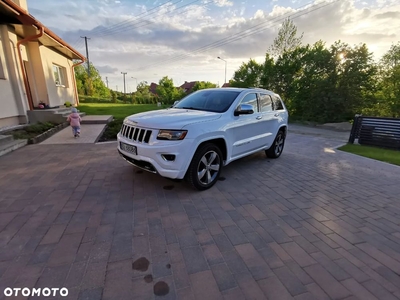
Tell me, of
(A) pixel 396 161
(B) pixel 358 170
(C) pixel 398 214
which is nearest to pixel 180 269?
(C) pixel 398 214

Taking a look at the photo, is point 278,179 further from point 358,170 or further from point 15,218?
point 15,218

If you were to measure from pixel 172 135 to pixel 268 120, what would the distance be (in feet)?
9.25

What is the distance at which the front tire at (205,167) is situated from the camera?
338cm

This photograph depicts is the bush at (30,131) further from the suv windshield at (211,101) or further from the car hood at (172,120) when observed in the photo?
the suv windshield at (211,101)

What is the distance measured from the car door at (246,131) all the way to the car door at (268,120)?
0.21 meters

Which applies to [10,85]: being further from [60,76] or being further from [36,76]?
[60,76]

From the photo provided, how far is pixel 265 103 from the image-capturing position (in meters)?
5.07

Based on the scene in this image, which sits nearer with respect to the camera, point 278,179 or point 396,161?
point 278,179

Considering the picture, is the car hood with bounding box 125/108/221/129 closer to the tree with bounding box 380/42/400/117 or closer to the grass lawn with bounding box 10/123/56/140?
the grass lawn with bounding box 10/123/56/140

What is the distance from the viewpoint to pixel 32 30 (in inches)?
341

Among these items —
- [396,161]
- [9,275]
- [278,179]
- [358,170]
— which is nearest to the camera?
[9,275]

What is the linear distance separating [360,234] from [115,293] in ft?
9.31

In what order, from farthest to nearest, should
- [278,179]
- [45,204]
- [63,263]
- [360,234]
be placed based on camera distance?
[278,179] → [45,204] → [360,234] → [63,263]

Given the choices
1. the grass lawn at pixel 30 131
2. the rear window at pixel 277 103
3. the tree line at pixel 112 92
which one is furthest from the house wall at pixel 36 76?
the tree line at pixel 112 92
